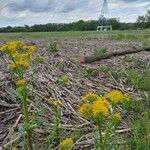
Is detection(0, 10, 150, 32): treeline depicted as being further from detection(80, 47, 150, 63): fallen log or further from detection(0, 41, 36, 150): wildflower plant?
detection(0, 41, 36, 150): wildflower plant

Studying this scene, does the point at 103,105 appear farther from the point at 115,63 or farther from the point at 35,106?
the point at 115,63

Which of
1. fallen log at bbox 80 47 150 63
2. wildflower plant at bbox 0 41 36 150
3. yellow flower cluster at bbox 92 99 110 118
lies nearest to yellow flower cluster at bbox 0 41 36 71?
wildflower plant at bbox 0 41 36 150

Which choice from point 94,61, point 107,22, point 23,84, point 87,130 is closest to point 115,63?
point 94,61

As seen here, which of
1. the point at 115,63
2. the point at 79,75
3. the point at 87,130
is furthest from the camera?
the point at 115,63

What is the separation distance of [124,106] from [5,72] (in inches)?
75.8

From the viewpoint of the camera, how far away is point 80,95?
284 inches

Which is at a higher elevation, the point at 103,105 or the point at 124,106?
the point at 103,105

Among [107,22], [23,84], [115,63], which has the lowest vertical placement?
[107,22]

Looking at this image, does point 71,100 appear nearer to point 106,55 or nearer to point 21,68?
point 21,68

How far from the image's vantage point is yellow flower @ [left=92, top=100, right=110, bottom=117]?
315 centimetres

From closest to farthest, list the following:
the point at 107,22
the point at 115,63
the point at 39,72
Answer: the point at 39,72 → the point at 115,63 → the point at 107,22

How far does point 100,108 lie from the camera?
3168 millimetres

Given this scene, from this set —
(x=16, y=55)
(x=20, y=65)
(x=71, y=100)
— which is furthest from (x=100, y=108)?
(x=71, y=100)

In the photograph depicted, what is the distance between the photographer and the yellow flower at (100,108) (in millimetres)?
3152
